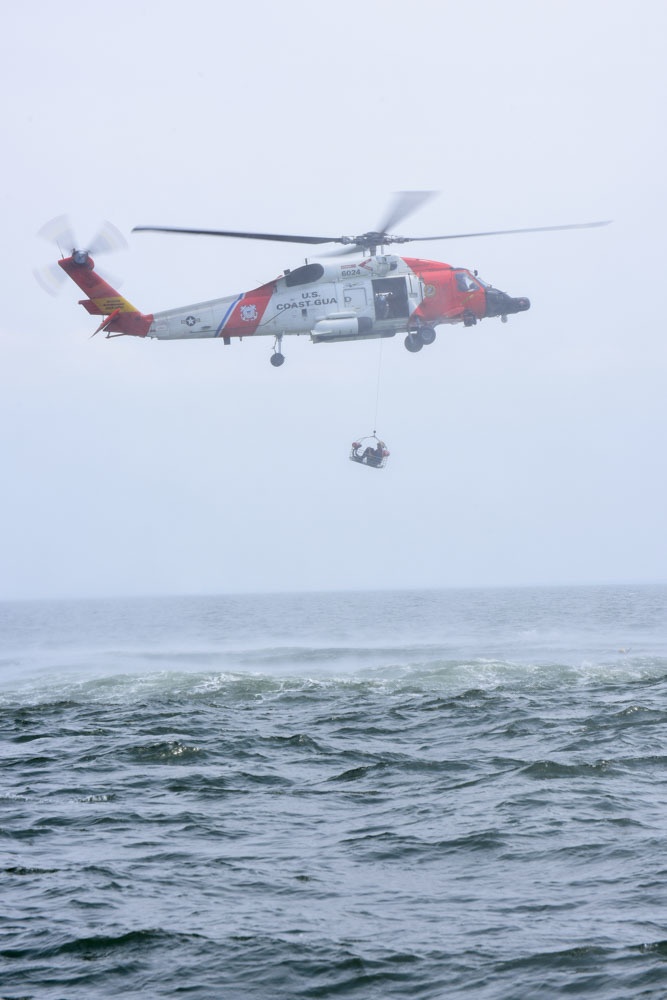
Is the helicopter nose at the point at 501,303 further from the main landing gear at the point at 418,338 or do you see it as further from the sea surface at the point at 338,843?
the sea surface at the point at 338,843

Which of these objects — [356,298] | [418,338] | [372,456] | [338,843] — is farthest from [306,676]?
[338,843]

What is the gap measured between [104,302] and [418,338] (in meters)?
10.00

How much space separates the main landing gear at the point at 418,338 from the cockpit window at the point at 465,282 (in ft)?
5.91

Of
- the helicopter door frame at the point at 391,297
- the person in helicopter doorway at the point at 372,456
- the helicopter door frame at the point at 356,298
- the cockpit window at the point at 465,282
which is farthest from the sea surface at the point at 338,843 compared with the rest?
the cockpit window at the point at 465,282

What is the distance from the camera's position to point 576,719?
23.9 metres

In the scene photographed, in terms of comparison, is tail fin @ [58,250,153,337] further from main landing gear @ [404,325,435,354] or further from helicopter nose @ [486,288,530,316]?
helicopter nose @ [486,288,530,316]

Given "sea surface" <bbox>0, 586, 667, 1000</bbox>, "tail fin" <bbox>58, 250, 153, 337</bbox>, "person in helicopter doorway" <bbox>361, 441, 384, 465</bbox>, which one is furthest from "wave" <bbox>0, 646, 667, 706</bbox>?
"tail fin" <bbox>58, 250, 153, 337</bbox>

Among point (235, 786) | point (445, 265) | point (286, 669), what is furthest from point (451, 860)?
point (286, 669)

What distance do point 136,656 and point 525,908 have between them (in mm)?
38200

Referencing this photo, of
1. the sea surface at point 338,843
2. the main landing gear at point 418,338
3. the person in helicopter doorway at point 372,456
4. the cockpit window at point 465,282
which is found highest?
the cockpit window at point 465,282

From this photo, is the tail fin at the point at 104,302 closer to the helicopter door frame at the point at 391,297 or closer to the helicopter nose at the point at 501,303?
the helicopter door frame at the point at 391,297

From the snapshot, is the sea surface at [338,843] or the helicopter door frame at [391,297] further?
the helicopter door frame at [391,297]

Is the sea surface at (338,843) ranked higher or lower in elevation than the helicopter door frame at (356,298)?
lower

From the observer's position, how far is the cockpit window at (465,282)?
33.0 metres
